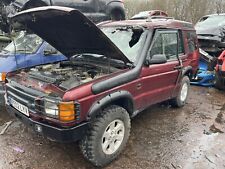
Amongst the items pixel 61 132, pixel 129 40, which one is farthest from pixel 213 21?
pixel 61 132

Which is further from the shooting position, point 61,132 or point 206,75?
point 206,75

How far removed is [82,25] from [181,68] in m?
2.51

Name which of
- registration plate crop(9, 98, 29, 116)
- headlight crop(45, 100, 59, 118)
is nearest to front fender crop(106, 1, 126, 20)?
registration plate crop(9, 98, 29, 116)

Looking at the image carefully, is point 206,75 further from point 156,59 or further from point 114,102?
point 114,102

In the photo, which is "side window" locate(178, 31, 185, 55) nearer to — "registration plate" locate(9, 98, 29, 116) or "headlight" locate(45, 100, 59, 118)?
"headlight" locate(45, 100, 59, 118)

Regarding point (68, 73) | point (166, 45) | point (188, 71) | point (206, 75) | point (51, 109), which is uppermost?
point (166, 45)

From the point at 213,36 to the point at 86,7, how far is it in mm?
4613

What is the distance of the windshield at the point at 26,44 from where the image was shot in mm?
5809

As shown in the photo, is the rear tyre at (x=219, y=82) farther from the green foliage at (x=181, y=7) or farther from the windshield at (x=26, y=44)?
the green foliage at (x=181, y=7)

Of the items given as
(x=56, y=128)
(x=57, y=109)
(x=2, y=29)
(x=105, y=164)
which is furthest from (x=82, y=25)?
(x=2, y=29)

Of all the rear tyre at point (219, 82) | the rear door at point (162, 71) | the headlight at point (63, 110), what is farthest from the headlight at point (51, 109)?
the rear tyre at point (219, 82)

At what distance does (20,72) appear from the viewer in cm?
419

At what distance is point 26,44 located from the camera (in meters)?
6.00

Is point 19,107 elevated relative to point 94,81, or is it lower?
lower
